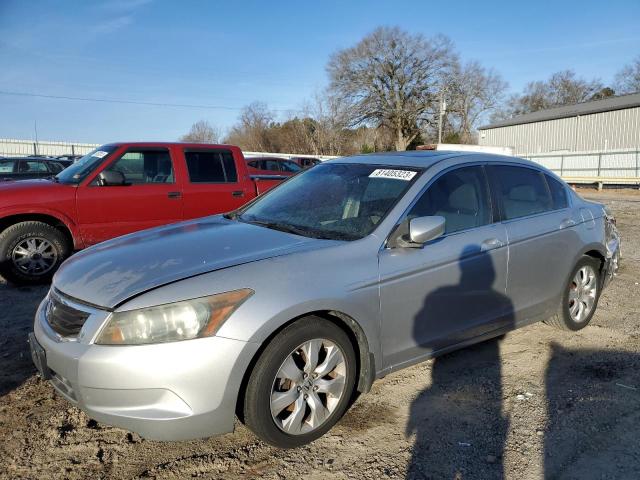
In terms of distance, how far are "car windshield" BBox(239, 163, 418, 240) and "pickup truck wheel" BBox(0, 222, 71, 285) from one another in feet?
10.7

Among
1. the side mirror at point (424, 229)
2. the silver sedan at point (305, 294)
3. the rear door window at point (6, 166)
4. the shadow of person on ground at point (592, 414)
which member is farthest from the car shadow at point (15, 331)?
the rear door window at point (6, 166)

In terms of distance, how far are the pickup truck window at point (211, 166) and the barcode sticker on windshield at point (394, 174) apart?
3.95 meters

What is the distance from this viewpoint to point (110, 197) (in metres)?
6.38

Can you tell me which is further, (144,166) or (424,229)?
(144,166)

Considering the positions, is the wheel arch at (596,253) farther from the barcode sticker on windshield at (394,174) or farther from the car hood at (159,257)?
the car hood at (159,257)

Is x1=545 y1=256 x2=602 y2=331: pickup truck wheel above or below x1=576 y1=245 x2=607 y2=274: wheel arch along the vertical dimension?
below

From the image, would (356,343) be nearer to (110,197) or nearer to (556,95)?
(110,197)

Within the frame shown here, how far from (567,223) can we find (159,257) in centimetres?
341

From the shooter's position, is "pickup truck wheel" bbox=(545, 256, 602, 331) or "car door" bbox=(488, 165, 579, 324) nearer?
"car door" bbox=(488, 165, 579, 324)

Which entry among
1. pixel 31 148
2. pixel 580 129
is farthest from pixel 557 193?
pixel 580 129

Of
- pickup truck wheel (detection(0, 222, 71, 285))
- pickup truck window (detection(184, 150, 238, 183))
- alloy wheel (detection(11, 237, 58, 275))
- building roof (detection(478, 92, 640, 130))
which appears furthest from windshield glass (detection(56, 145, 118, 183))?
building roof (detection(478, 92, 640, 130))

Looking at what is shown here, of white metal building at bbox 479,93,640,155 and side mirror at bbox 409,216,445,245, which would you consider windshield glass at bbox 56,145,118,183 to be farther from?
white metal building at bbox 479,93,640,155

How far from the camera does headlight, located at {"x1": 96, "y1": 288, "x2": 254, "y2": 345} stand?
8.02ft

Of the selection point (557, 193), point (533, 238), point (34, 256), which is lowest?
point (34, 256)
